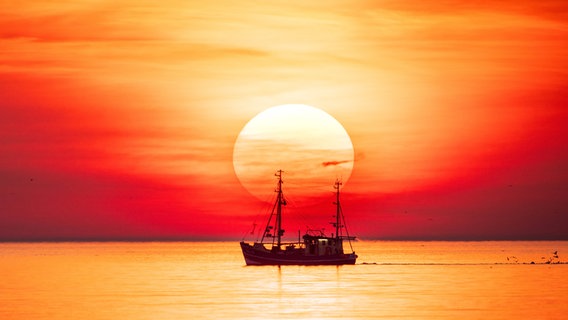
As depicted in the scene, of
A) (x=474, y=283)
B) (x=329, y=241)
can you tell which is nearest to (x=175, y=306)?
(x=474, y=283)

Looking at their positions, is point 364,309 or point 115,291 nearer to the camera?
point 364,309

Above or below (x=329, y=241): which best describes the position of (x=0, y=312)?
below

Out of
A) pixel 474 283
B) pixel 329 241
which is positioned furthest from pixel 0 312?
pixel 329 241

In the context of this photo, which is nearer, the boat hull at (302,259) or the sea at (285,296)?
the sea at (285,296)

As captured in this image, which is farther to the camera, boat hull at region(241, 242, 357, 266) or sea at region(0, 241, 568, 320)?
boat hull at region(241, 242, 357, 266)

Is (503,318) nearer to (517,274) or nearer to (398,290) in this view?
(398,290)

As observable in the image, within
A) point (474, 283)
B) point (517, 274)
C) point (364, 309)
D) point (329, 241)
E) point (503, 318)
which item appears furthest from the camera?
point (329, 241)

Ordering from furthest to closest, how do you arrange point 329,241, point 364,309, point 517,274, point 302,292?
1. point 329,241
2. point 517,274
3. point 302,292
4. point 364,309

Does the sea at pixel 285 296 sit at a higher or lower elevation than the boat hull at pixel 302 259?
lower

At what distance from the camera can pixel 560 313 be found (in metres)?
82.1

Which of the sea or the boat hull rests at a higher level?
the boat hull

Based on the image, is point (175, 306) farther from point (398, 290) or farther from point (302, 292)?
point (398, 290)

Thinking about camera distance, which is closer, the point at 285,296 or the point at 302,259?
the point at 285,296

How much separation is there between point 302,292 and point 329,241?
58.6 m
